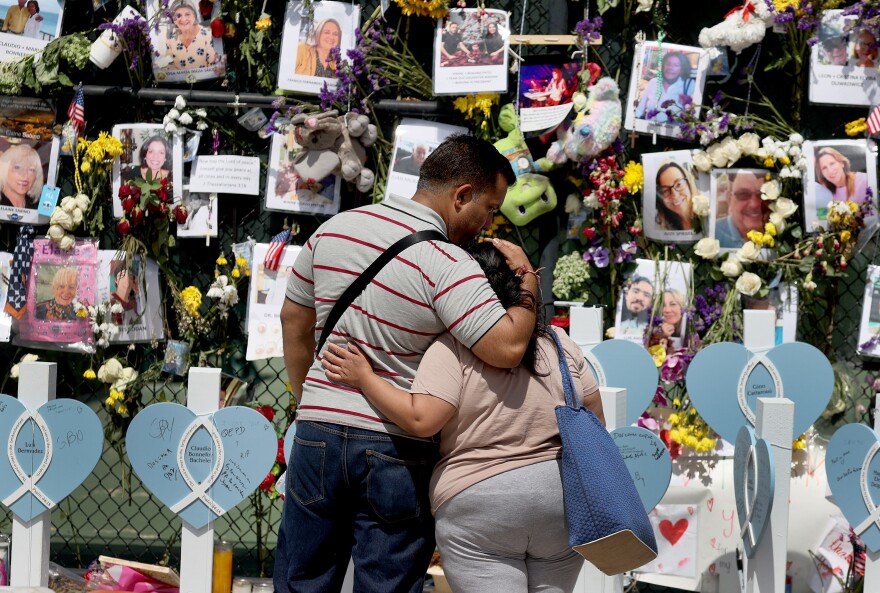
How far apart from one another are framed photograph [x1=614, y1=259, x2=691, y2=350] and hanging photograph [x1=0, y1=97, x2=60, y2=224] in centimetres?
267

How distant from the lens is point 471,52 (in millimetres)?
4305

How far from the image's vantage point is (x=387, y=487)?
92.2 inches

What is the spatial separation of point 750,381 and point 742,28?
156 centimetres

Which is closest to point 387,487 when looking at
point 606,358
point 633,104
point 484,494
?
point 484,494

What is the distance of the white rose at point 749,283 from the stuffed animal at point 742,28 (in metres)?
0.95

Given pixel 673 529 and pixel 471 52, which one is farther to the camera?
pixel 471 52

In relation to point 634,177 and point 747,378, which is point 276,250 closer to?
point 634,177

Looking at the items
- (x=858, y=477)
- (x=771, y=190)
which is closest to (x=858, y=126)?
(x=771, y=190)

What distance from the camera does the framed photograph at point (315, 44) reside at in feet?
14.5

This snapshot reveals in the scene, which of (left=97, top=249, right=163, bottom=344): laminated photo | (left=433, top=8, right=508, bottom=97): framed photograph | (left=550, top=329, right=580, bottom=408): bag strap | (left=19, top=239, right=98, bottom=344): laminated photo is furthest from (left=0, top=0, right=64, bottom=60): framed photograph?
(left=550, top=329, right=580, bottom=408): bag strap

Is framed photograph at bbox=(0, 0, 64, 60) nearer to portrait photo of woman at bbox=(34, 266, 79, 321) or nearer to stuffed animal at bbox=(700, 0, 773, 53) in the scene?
portrait photo of woman at bbox=(34, 266, 79, 321)

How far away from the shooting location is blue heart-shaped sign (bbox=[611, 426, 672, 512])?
3098 mm

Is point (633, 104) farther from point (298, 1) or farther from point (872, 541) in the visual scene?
point (872, 541)

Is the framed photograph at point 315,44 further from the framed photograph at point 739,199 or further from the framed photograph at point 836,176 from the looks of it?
the framed photograph at point 836,176
